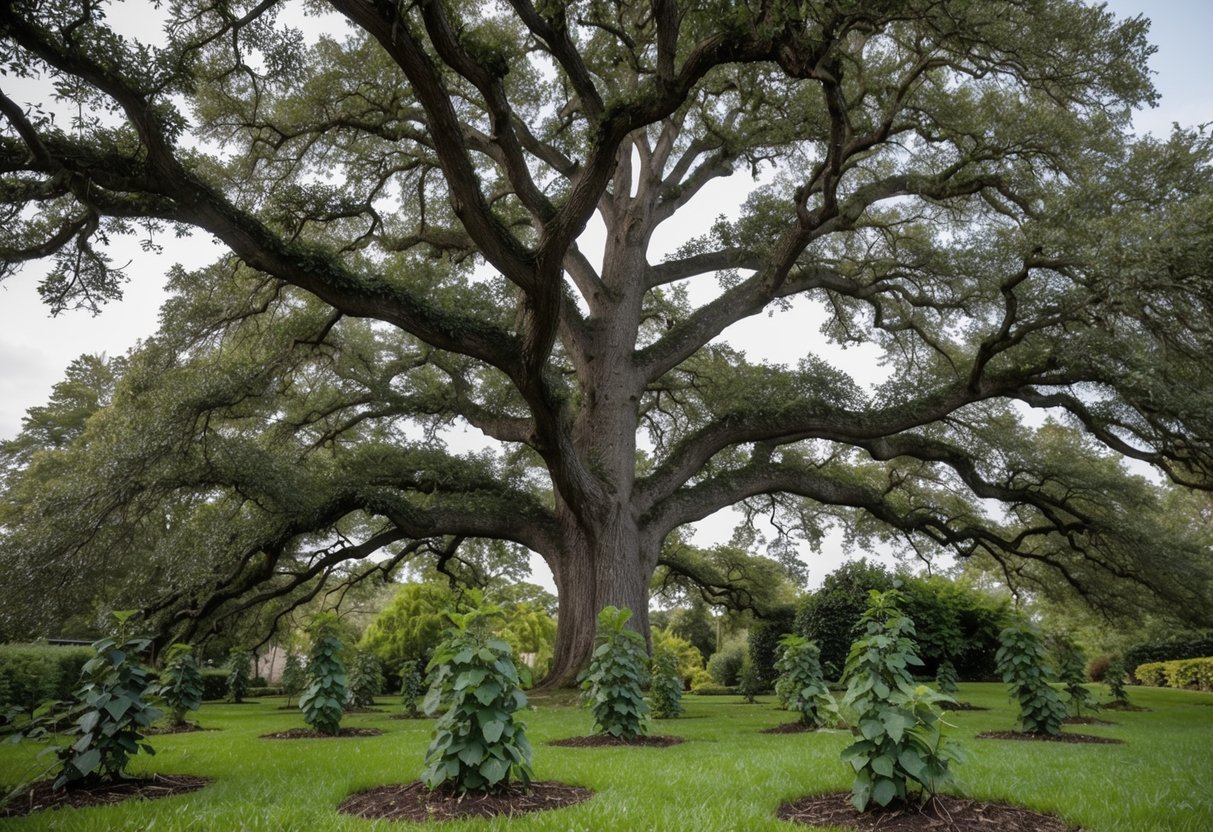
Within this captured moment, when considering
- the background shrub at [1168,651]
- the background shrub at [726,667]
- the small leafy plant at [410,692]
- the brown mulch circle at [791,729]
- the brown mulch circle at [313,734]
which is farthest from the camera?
the background shrub at [726,667]

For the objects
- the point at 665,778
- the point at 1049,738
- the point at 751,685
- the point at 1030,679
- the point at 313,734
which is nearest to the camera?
the point at 665,778

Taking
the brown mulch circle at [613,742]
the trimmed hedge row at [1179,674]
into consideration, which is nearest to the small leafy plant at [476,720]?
the brown mulch circle at [613,742]

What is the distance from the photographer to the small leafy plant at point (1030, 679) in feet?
23.2

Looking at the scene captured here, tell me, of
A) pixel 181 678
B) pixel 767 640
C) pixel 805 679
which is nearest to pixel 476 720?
pixel 805 679

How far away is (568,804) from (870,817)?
152cm

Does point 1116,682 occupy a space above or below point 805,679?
below

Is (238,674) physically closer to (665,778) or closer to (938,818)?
(665,778)

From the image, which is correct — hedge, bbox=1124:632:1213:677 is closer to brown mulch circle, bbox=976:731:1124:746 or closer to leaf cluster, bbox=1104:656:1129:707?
leaf cluster, bbox=1104:656:1129:707

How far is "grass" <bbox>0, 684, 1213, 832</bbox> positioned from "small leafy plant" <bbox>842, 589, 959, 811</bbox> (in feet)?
1.49

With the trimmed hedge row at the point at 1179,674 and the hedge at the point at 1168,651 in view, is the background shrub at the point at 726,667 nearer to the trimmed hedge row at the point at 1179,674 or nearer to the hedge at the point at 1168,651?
the hedge at the point at 1168,651

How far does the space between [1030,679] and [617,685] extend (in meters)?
4.24

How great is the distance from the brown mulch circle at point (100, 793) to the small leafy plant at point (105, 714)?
0.07 meters

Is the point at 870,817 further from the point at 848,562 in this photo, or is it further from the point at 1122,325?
the point at 848,562

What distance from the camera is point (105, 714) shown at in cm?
418
